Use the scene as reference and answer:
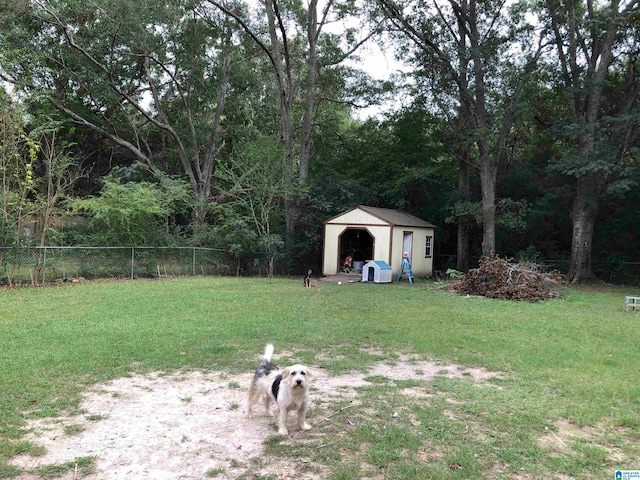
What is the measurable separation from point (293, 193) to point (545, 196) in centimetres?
1060

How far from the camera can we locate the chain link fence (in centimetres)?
1245

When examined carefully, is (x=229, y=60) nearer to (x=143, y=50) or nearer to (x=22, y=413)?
(x=143, y=50)

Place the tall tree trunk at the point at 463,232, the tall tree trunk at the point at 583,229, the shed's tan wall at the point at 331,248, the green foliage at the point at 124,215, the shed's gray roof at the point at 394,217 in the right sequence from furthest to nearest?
1. the tall tree trunk at the point at 463,232
2. the shed's tan wall at the point at 331,248
3. the shed's gray roof at the point at 394,217
4. the tall tree trunk at the point at 583,229
5. the green foliage at the point at 124,215

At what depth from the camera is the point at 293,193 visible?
19.6 metres

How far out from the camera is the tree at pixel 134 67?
61.6ft

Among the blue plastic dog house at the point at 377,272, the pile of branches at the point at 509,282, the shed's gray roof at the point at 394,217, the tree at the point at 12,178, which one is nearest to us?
the tree at the point at 12,178

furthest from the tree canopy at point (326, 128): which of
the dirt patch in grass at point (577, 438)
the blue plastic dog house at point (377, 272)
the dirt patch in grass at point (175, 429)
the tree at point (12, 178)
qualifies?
the dirt patch in grass at point (577, 438)

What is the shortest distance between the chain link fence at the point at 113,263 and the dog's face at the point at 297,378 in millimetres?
11537

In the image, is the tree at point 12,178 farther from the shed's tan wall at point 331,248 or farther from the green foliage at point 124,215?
the shed's tan wall at point 331,248

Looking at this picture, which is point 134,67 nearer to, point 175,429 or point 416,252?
point 416,252

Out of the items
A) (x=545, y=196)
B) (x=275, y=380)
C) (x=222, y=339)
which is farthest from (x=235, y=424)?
(x=545, y=196)

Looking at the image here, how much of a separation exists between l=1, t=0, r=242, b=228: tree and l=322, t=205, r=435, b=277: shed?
19.5 feet

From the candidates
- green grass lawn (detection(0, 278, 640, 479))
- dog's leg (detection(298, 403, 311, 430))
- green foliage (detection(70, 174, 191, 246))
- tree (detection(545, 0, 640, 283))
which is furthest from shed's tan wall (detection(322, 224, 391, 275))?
dog's leg (detection(298, 403, 311, 430))

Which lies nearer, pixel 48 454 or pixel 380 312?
pixel 48 454
